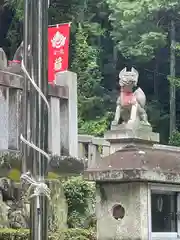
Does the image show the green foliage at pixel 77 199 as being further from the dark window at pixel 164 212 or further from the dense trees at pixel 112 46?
the dense trees at pixel 112 46

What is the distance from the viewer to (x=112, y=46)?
28609 mm

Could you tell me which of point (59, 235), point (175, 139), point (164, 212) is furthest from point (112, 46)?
point (164, 212)

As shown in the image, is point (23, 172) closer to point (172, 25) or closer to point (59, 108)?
point (59, 108)

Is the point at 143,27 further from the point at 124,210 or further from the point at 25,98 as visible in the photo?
the point at 25,98

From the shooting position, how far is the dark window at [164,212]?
16.2ft

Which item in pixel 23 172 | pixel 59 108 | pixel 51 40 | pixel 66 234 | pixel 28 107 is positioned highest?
pixel 51 40

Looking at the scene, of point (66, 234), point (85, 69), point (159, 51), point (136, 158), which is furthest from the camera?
point (159, 51)

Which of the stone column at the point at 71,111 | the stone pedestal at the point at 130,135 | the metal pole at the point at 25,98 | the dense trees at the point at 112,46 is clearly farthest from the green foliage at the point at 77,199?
the dense trees at the point at 112,46

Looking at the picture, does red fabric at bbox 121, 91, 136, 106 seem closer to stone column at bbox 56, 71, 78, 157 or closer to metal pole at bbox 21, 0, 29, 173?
metal pole at bbox 21, 0, 29, 173

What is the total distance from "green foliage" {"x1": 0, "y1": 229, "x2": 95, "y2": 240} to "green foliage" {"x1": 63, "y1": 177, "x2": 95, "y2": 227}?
3.36ft

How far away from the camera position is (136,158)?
15.9 feet

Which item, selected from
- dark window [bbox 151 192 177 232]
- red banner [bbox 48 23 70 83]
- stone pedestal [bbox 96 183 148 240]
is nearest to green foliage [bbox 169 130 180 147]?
red banner [bbox 48 23 70 83]

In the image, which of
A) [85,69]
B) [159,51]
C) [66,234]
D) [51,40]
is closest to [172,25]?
[159,51]

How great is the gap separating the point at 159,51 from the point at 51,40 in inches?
472
